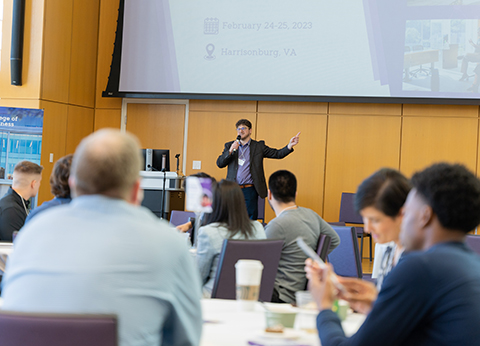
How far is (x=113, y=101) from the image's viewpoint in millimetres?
8547

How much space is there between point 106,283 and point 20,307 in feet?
0.70

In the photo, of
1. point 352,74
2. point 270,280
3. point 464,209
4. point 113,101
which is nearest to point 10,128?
point 113,101

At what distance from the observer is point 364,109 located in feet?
25.1

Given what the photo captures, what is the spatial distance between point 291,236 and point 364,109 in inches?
195

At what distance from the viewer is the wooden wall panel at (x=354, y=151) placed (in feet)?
25.0

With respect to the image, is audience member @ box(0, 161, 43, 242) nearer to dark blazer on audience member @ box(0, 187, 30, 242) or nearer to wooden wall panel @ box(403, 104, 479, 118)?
dark blazer on audience member @ box(0, 187, 30, 242)

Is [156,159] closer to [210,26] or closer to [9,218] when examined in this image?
[210,26]

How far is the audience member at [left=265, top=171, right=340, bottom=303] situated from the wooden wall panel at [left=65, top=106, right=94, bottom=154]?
18.4 ft

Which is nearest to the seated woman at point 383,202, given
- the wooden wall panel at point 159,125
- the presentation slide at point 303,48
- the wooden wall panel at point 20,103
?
the presentation slide at point 303,48

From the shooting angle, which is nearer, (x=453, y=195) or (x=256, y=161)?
(x=453, y=195)

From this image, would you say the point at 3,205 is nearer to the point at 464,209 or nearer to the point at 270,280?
the point at 270,280

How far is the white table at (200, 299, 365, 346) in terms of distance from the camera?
149 centimetres

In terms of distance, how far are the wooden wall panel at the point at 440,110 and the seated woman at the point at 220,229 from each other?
528 centimetres

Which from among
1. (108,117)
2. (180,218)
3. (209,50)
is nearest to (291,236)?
(180,218)
